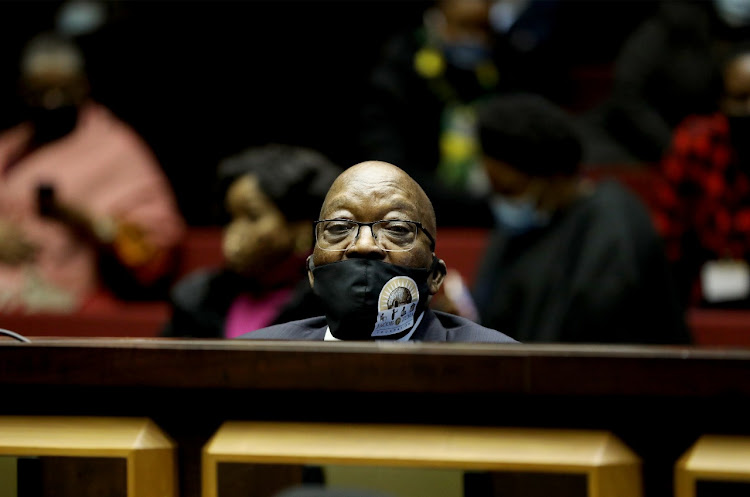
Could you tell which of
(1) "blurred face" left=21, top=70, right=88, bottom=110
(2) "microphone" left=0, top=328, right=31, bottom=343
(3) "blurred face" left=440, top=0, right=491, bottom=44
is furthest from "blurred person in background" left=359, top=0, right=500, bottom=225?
(2) "microphone" left=0, top=328, right=31, bottom=343

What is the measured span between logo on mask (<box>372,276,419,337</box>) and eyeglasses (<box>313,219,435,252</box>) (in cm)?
5

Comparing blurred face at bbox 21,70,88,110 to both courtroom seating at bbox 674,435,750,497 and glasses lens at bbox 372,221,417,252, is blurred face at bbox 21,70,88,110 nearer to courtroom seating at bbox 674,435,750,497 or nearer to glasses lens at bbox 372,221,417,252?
→ glasses lens at bbox 372,221,417,252

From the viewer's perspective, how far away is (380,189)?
154 cm

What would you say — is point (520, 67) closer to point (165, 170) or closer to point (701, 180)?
point (701, 180)

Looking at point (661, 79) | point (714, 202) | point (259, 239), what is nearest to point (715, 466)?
point (259, 239)

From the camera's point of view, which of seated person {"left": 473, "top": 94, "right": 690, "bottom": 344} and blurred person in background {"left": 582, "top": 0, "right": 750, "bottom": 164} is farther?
blurred person in background {"left": 582, "top": 0, "right": 750, "bottom": 164}

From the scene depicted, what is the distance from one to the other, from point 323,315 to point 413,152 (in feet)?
7.19

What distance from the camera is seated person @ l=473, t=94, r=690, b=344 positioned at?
8.87 ft

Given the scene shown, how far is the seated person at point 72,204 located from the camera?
3379 mm

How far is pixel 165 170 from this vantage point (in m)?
4.45

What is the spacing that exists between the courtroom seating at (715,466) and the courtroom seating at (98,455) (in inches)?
24.1

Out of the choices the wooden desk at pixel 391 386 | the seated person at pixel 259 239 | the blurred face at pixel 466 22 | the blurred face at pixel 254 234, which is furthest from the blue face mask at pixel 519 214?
the wooden desk at pixel 391 386

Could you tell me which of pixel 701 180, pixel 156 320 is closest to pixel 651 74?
pixel 701 180

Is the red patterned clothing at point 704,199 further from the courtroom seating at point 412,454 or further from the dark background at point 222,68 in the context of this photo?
the courtroom seating at point 412,454
